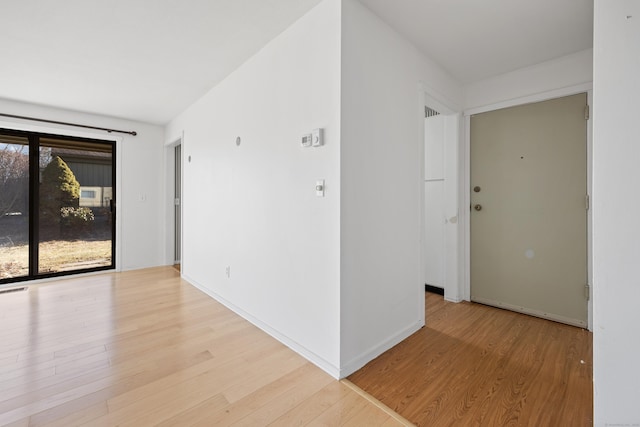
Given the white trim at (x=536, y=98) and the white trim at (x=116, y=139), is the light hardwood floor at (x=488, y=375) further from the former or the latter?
the white trim at (x=116, y=139)

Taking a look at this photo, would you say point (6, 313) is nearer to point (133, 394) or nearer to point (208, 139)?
point (133, 394)

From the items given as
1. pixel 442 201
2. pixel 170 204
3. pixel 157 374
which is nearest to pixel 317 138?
pixel 157 374

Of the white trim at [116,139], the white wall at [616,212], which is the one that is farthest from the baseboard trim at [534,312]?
the white trim at [116,139]

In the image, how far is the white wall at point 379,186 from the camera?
1.89 meters

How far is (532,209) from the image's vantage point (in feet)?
9.37

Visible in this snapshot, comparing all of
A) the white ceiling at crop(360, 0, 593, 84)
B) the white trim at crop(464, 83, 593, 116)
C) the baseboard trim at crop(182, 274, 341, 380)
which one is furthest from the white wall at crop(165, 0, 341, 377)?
the white trim at crop(464, 83, 593, 116)

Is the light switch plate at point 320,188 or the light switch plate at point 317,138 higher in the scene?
the light switch plate at point 317,138

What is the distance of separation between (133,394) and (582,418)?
8.28 ft

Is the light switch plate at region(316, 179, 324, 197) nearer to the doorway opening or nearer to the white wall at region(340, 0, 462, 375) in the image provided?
the white wall at region(340, 0, 462, 375)

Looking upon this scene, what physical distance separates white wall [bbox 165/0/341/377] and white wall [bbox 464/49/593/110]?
7.02ft

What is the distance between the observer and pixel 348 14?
6.11ft

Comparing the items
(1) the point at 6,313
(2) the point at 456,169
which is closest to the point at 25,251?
(1) the point at 6,313

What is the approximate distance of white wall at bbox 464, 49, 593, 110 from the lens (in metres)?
2.54

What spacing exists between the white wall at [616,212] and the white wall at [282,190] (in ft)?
4.08
